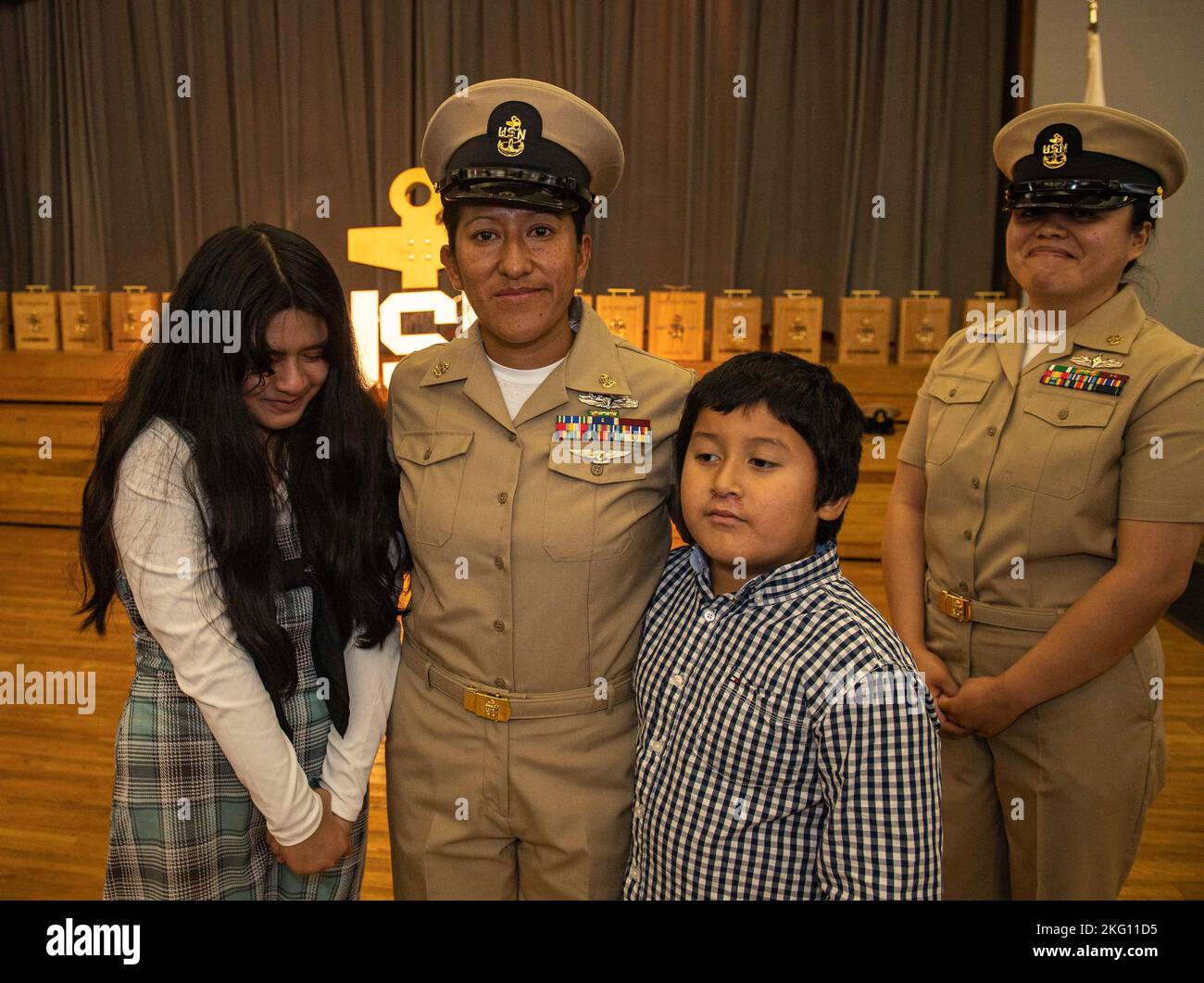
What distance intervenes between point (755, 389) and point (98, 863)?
2097 millimetres

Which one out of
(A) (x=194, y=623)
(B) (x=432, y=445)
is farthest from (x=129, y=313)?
(A) (x=194, y=623)

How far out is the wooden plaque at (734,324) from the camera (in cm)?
496

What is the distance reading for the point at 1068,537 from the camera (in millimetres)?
1602

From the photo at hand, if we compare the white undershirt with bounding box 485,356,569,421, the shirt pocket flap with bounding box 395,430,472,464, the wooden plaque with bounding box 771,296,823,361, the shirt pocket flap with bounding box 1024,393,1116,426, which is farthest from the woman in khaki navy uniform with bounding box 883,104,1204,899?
the wooden plaque with bounding box 771,296,823,361

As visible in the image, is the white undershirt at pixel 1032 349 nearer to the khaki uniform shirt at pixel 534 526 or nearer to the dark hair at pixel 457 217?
the khaki uniform shirt at pixel 534 526

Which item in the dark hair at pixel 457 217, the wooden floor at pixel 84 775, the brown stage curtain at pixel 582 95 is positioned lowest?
the wooden floor at pixel 84 775

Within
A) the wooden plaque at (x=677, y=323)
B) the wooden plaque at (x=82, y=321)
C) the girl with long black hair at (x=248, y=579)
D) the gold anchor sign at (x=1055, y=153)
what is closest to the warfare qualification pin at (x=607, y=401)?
the girl with long black hair at (x=248, y=579)

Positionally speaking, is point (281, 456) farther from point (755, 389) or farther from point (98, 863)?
point (98, 863)

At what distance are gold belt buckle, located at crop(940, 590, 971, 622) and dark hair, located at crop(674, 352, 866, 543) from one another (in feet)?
1.72

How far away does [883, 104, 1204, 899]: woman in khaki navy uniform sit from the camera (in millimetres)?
1553

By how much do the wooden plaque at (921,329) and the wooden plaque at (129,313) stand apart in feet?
12.7

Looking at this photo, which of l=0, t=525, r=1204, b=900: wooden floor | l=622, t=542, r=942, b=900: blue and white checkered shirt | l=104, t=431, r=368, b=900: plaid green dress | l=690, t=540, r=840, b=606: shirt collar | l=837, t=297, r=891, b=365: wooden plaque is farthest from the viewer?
l=837, t=297, r=891, b=365: wooden plaque

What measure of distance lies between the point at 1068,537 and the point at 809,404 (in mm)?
621

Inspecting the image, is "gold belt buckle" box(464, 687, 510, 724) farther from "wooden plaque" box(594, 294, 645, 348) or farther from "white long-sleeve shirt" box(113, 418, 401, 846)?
"wooden plaque" box(594, 294, 645, 348)
